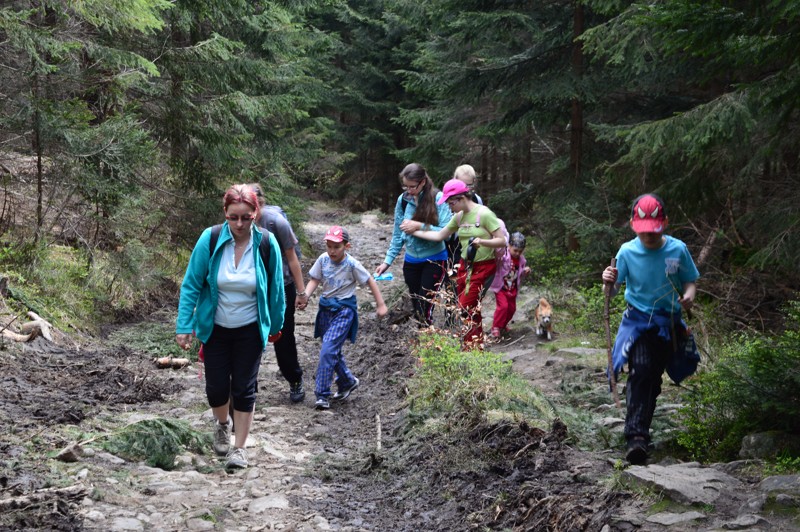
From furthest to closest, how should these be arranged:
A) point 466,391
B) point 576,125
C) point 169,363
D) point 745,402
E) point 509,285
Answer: point 576,125, point 509,285, point 169,363, point 466,391, point 745,402

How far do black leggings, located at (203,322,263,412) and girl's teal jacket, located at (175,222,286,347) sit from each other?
95mm

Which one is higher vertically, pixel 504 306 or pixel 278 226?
pixel 278 226

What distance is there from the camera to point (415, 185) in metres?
8.67

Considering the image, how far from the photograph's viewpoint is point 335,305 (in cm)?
839

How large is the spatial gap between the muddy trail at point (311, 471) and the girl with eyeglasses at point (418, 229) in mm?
1071

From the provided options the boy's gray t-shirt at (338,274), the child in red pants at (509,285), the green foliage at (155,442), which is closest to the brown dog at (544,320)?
the child in red pants at (509,285)

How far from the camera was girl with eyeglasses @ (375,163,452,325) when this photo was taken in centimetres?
862

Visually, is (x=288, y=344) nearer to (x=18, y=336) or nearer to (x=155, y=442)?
(x=155, y=442)

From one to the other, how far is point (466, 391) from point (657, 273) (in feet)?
6.65

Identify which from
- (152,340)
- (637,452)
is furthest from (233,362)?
(152,340)

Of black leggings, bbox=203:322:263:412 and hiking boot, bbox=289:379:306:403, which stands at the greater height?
black leggings, bbox=203:322:263:412

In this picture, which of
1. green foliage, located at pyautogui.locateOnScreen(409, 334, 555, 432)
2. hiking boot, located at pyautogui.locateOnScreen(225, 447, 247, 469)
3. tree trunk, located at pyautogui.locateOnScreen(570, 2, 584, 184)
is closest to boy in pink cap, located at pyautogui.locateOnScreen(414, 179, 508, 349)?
green foliage, located at pyautogui.locateOnScreen(409, 334, 555, 432)

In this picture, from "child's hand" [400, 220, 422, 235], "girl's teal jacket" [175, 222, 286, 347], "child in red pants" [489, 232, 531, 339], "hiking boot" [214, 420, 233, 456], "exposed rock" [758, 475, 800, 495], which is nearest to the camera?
"exposed rock" [758, 475, 800, 495]

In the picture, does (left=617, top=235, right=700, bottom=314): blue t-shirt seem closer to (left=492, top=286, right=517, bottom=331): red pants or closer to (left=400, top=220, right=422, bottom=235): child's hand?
(left=400, top=220, right=422, bottom=235): child's hand
